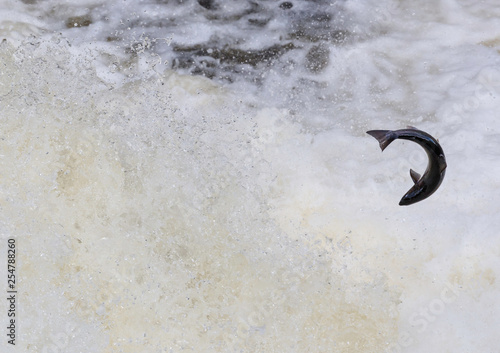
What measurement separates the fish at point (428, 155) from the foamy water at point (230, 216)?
24.8 inches

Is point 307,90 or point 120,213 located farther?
point 307,90

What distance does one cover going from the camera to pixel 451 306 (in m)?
2.30

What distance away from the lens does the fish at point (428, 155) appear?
4.98 ft

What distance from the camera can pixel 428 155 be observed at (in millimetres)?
1711

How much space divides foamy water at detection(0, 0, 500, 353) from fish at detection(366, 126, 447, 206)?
2.06 feet

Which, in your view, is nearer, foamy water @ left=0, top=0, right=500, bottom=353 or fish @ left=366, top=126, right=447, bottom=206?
fish @ left=366, top=126, right=447, bottom=206

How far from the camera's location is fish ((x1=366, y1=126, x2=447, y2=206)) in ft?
4.98

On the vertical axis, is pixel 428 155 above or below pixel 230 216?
above

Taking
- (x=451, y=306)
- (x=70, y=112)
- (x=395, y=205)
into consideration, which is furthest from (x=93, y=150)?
(x=451, y=306)

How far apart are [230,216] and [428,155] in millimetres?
1038

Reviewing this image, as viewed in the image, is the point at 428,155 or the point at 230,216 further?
the point at 230,216

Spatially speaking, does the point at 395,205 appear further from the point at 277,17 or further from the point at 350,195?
the point at 277,17

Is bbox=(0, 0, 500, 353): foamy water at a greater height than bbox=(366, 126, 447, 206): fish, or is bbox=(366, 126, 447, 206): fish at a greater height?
bbox=(366, 126, 447, 206): fish

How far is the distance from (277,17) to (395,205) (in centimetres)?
125
